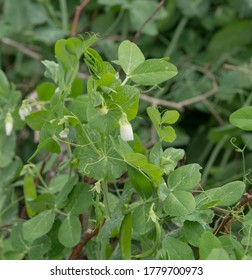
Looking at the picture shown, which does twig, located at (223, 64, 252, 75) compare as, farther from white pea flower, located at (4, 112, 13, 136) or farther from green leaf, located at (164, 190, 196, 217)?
green leaf, located at (164, 190, 196, 217)

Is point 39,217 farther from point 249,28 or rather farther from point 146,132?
point 249,28

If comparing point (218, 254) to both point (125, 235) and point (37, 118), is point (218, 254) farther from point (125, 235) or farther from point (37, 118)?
point (37, 118)

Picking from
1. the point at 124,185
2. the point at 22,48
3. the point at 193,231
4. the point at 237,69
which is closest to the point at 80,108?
the point at 124,185

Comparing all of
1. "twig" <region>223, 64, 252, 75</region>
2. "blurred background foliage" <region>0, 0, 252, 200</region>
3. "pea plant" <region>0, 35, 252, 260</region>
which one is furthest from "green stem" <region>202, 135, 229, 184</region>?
"pea plant" <region>0, 35, 252, 260</region>

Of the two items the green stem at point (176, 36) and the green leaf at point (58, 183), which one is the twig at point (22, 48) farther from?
the green leaf at point (58, 183)
